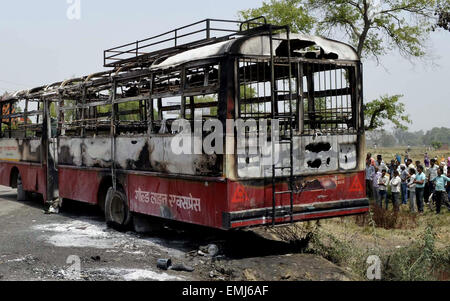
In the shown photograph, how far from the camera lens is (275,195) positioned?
841cm

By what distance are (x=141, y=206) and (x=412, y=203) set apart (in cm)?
904

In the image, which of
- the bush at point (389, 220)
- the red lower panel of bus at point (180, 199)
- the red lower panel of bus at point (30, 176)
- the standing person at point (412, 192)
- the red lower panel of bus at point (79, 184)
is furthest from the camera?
the standing person at point (412, 192)

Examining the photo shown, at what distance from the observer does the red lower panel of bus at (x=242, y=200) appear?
26.4ft

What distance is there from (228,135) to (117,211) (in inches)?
171

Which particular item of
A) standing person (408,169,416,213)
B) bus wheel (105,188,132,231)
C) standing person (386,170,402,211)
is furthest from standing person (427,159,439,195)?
bus wheel (105,188,132,231)

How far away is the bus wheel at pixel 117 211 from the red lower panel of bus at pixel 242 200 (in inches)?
27.9

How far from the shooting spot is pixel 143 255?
28.6 ft

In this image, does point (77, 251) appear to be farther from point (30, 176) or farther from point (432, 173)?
point (432, 173)

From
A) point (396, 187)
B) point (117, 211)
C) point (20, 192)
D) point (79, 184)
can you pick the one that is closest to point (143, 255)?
point (117, 211)

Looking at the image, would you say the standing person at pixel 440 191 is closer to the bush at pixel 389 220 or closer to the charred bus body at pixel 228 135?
the bush at pixel 389 220

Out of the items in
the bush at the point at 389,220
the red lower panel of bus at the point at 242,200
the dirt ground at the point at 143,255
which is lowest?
the bush at the point at 389,220

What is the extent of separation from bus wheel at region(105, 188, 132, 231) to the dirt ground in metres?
0.21

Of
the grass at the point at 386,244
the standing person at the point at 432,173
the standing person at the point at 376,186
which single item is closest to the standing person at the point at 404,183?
the standing person at the point at 376,186
